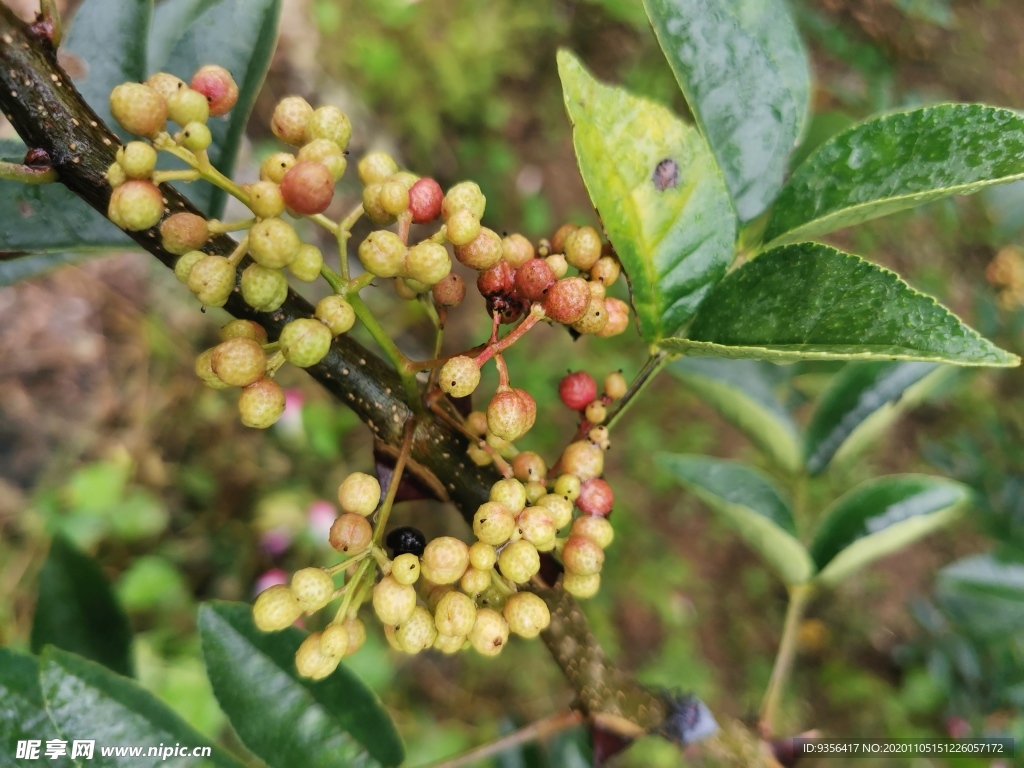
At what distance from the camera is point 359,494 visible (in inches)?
31.4

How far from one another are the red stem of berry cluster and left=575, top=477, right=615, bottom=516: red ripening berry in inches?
4.8

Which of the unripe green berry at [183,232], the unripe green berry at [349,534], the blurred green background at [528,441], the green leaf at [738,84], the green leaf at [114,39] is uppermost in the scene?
the green leaf at [738,84]

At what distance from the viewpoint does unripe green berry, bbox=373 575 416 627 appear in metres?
0.76

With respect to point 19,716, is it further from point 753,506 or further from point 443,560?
point 753,506

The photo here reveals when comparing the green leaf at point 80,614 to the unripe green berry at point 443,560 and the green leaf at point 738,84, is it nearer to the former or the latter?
the unripe green berry at point 443,560

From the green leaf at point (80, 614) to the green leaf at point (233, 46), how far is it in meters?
0.76

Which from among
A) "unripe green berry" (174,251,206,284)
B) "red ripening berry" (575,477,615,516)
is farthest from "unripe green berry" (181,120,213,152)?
"red ripening berry" (575,477,615,516)

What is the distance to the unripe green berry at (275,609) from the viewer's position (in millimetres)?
791

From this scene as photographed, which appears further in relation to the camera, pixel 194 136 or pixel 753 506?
pixel 753 506

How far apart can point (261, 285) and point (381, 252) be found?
132 millimetres

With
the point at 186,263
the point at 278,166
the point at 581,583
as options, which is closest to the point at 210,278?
the point at 186,263

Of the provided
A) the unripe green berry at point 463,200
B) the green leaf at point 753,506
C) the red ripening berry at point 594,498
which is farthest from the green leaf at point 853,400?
the unripe green berry at point 463,200

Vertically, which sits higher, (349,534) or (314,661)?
(349,534)

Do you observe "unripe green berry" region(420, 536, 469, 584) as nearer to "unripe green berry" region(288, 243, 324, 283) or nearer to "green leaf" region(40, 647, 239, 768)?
"unripe green berry" region(288, 243, 324, 283)
